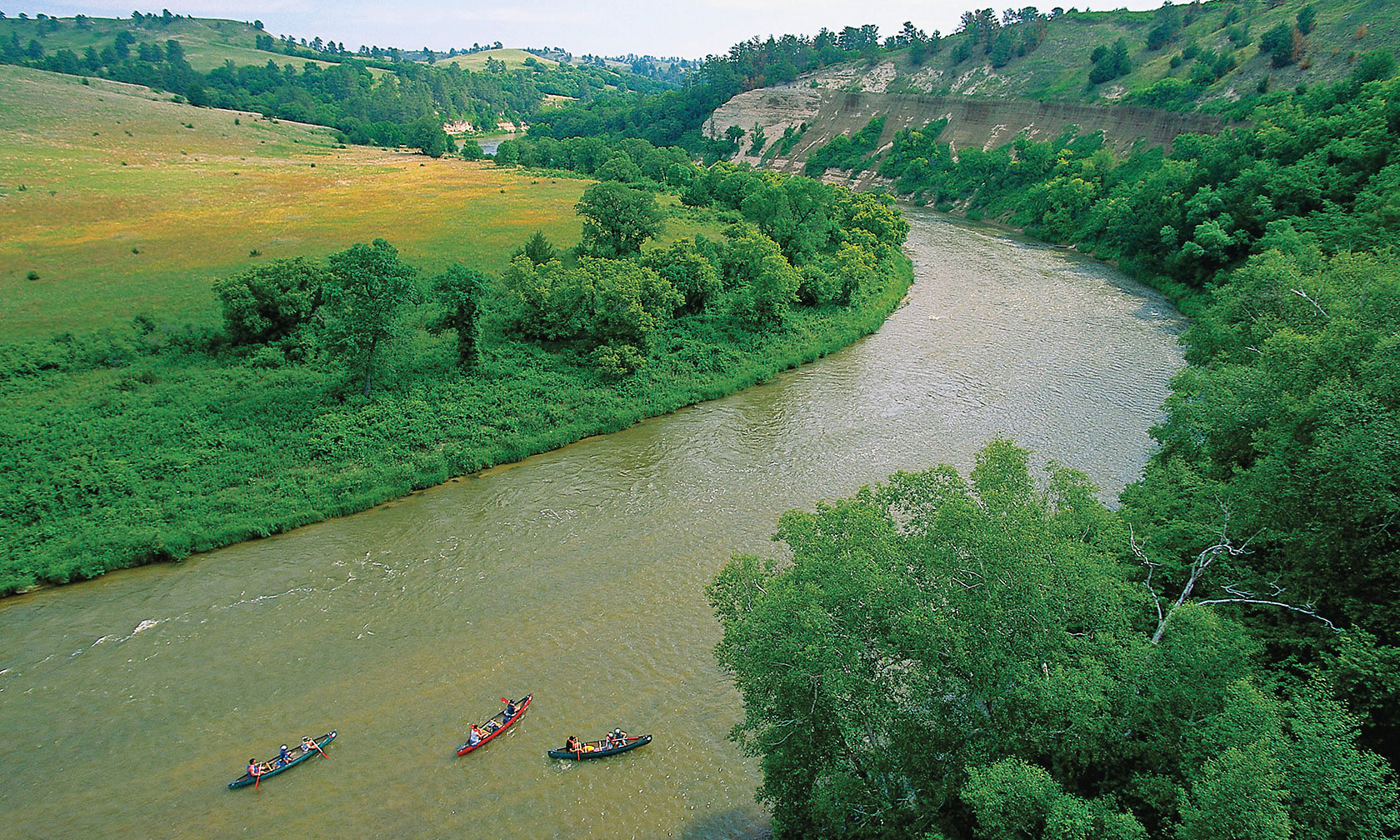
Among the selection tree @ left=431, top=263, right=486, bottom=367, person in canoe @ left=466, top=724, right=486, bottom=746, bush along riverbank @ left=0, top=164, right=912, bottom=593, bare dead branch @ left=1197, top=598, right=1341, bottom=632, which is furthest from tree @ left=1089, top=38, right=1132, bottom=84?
person in canoe @ left=466, top=724, right=486, bottom=746

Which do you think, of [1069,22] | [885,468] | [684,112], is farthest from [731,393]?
[684,112]

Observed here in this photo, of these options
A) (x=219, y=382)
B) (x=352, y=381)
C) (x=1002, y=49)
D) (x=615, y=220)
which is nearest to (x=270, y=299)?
(x=219, y=382)

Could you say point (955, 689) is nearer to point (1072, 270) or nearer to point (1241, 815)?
point (1241, 815)

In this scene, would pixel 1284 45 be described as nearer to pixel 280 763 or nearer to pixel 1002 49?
pixel 1002 49

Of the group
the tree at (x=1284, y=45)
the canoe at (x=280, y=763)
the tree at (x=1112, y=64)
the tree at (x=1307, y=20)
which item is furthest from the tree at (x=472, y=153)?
the canoe at (x=280, y=763)

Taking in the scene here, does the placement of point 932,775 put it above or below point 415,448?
above

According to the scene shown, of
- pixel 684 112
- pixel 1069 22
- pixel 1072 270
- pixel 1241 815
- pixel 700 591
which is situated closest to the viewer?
pixel 1241 815
